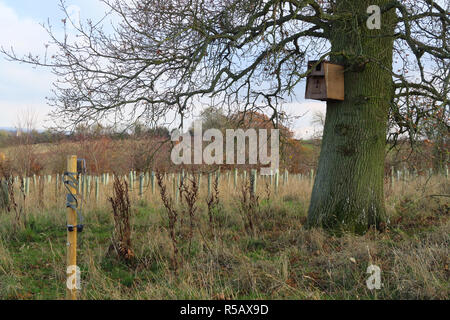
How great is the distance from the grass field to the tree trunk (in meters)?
0.44

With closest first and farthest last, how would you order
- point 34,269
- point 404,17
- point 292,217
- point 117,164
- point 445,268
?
point 445,268 → point 34,269 → point 404,17 → point 292,217 → point 117,164

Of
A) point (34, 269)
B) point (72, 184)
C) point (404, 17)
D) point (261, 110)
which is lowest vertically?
point (34, 269)

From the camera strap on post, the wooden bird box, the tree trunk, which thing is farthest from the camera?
the tree trunk

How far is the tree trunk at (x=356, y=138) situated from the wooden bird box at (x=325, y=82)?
16 centimetres

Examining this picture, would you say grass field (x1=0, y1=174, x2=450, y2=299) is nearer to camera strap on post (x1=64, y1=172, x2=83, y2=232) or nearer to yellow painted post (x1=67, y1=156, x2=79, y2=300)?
yellow painted post (x1=67, y1=156, x2=79, y2=300)

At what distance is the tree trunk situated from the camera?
696 cm

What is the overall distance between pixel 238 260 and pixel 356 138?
295cm

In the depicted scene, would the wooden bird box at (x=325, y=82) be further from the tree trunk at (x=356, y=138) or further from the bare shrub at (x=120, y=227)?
the bare shrub at (x=120, y=227)

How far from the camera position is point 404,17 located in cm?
636

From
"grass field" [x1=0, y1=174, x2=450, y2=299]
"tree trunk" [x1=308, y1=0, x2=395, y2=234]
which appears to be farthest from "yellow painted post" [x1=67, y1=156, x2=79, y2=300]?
"tree trunk" [x1=308, y1=0, x2=395, y2=234]

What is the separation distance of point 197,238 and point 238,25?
3.41m
